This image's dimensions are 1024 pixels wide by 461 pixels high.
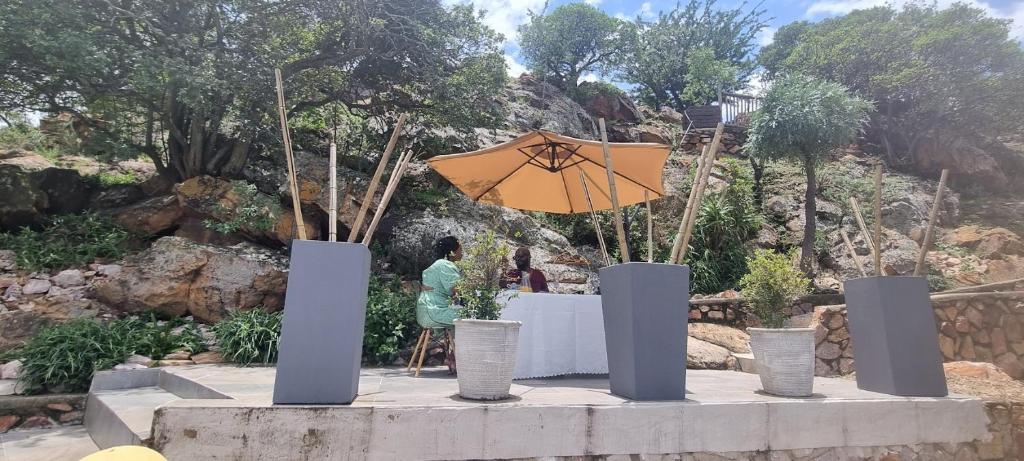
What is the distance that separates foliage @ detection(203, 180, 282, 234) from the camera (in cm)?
714

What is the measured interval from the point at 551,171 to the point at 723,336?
3.57 m

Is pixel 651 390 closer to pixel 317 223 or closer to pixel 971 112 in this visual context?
pixel 317 223

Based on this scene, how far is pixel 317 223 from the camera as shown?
8133mm

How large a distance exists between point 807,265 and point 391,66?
8937 millimetres

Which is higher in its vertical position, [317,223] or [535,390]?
[317,223]

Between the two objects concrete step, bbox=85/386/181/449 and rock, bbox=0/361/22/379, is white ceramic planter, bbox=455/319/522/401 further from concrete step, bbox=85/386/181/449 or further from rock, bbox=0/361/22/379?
rock, bbox=0/361/22/379

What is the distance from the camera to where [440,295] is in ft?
13.6

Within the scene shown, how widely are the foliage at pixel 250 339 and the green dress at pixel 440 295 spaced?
2.36 meters

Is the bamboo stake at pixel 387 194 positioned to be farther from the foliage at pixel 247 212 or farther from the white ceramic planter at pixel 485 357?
the foliage at pixel 247 212

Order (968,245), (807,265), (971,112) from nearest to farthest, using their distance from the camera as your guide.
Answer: (807,265) < (968,245) < (971,112)

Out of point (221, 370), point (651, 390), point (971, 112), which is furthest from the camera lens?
point (971, 112)

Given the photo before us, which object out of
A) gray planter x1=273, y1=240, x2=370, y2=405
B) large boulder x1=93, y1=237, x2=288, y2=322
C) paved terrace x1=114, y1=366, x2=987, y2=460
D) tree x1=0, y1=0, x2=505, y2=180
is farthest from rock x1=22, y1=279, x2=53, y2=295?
gray planter x1=273, y1=240, x2=370, y2=405

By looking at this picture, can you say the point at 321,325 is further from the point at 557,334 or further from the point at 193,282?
the point at 193,282

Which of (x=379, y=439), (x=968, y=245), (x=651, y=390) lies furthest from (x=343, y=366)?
(x=968, y=245)
